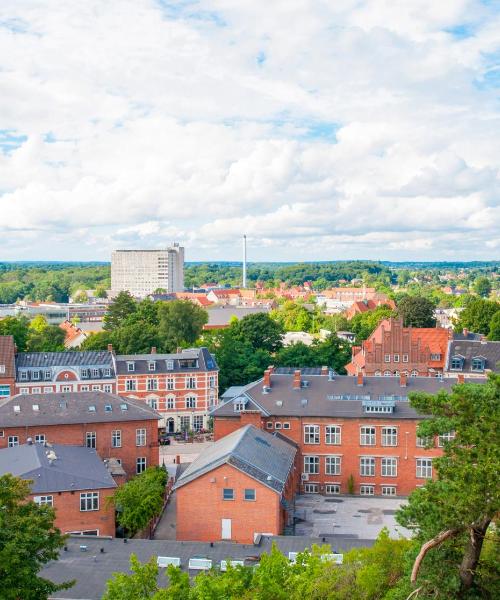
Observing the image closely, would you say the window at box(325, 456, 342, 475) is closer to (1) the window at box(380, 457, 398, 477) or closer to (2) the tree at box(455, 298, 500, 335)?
(1) the window at box(380, 457, 398, 477)

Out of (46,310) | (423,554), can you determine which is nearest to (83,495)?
(423,554)

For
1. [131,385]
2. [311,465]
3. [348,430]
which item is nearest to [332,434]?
[348,430]

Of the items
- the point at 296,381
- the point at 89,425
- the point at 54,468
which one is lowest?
A: the point at 54,468

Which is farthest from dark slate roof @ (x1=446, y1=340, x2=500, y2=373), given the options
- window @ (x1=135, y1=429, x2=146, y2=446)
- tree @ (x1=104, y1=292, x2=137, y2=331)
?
tree @ (x1=104, y1=292, x2=137, y2=331)

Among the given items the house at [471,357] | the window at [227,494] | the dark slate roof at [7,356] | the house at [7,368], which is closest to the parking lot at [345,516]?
the window at [227,494]

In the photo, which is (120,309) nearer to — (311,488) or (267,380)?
(267,380)

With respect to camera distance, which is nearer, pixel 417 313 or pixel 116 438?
pixel 116 438

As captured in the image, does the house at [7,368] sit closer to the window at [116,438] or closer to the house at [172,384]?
the house at [172,384]
